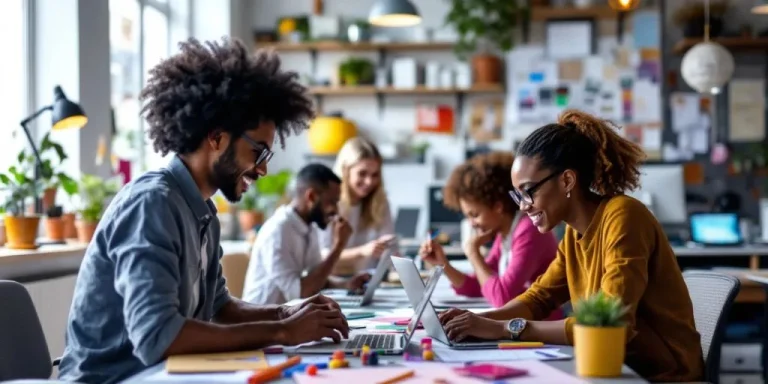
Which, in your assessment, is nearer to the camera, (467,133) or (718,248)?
(718,248)

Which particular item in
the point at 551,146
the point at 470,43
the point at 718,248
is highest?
the point at 470,43

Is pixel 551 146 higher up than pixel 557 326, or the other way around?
pixel 551 146

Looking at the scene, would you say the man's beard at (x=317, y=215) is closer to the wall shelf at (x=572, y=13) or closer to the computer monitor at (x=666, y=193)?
the computer monitor at (x=666, y=193)

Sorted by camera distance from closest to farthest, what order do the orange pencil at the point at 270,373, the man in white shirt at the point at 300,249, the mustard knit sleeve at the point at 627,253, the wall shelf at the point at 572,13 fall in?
the orange pencil at the point at 270,373
the mustard knit sleeve at the point at 627,253
the man in white shirt at the point at 300,249
the wall shelf at the point at 572,13

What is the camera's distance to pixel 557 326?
6.61ft

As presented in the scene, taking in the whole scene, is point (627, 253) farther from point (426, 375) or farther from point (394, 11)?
point (394, 11)

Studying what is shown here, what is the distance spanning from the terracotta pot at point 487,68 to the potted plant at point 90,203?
11.8 feet

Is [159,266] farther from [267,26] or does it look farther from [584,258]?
[267,26]

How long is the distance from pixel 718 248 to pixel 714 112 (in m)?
1.72

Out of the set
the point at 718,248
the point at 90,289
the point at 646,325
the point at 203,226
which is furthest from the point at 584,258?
the point at 718,248

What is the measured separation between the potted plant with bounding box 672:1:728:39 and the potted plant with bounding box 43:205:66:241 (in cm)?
480

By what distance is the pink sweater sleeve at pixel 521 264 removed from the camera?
301 centimetres

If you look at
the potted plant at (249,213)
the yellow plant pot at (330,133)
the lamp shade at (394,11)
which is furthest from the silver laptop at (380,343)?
the yellow plant pot at (330,133)

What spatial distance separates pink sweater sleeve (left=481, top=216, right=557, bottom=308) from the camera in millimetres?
3014
